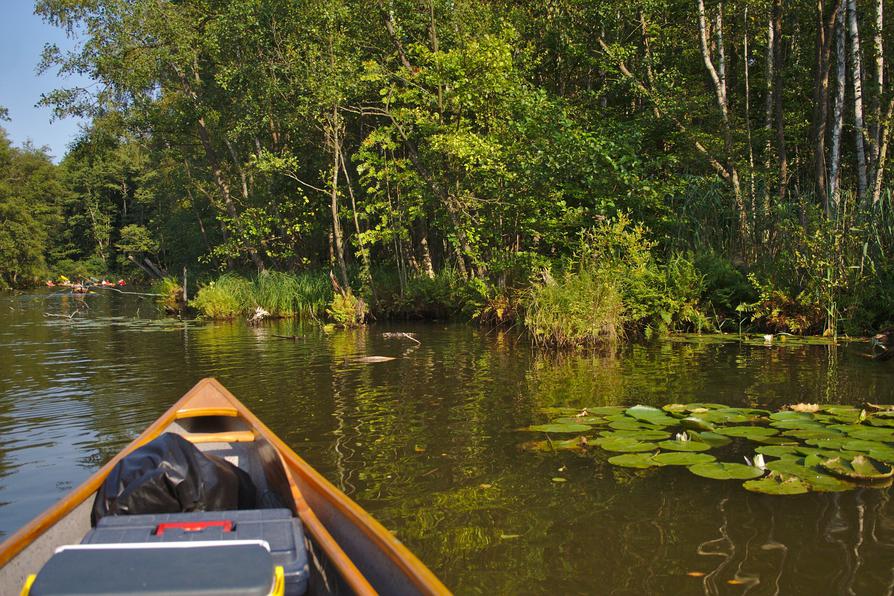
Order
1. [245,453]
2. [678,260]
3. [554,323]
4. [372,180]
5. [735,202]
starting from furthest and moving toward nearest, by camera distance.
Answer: [372,180]
[735,202]
[678,260]
[554,323]
[245,453]

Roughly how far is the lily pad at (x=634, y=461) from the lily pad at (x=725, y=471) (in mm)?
327

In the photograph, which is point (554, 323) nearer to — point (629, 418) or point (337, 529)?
point (629, 418)

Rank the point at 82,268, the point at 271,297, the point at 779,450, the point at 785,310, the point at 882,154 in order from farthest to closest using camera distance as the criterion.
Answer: the point at 82,268
the point at 271,297
the point at 882,154
the point at 785,310
the point at 779,450

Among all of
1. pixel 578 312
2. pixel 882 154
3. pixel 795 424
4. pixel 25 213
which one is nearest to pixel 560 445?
pixel 795 424

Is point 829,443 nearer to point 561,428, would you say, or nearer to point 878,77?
point 561,428

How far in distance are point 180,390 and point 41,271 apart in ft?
153

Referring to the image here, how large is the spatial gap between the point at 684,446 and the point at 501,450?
1.39 metres

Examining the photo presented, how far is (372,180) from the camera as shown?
61.8ft

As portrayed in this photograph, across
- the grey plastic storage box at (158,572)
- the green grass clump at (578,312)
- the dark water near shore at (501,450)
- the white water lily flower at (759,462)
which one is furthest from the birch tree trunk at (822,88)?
the grey plastic storage box at (158,572)

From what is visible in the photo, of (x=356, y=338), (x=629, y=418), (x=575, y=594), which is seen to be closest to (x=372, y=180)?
(x=356, y=338)

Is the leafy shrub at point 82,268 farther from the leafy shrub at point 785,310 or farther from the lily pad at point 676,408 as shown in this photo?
the lily pad at point 676,408

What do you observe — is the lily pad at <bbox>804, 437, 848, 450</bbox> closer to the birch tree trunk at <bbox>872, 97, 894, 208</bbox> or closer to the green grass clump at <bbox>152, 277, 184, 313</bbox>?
the birch tree trunk at <bbox>872, 97, 894, 208</bbox>

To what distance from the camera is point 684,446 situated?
17.1 ft

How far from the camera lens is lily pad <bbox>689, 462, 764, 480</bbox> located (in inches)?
177
